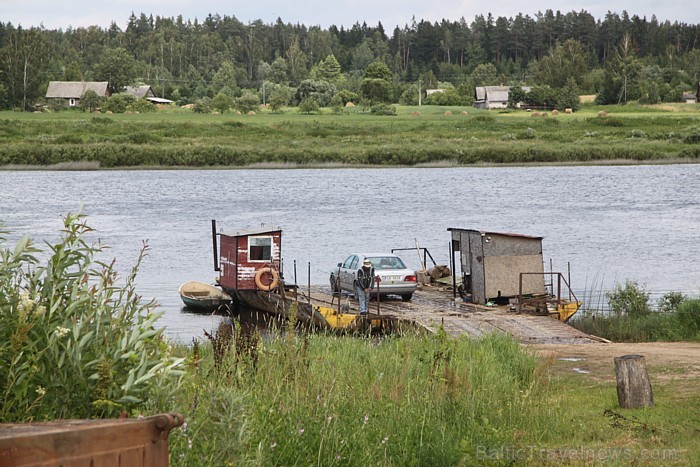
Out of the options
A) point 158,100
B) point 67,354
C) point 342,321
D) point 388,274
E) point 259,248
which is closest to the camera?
point 67,354

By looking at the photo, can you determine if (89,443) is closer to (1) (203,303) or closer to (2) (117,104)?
(1) (203,303)

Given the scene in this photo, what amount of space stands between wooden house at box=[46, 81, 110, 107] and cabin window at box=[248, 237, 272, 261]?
134613mm

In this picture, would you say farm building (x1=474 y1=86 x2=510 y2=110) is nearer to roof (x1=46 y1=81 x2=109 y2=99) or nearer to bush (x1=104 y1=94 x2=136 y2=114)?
bush (x1=104 y1=94 x2=136 y2=114)

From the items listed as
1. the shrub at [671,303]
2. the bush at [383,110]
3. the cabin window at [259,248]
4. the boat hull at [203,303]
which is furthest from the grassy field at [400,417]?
the bush at [383,110]

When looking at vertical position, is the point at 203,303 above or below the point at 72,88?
below

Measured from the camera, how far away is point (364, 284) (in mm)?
28234

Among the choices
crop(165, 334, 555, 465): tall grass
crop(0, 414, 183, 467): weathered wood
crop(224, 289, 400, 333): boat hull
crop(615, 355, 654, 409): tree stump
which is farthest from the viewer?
crop(224, 289, 400, 333): boat hull

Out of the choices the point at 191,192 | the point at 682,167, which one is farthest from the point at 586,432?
the point at 682,167

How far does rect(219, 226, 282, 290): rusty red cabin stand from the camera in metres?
34.1

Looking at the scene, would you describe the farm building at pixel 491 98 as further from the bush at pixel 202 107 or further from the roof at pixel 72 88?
the roof at pixel 72 88

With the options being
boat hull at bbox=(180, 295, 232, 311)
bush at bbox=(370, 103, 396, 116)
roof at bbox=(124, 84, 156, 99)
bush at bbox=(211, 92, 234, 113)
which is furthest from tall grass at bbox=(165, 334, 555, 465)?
roof at bbox=(124, 84, 156, 99)

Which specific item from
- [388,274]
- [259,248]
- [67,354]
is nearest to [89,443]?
[67,354]

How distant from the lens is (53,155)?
10525 centimetres

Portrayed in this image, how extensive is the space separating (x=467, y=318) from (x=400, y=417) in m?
15.5
